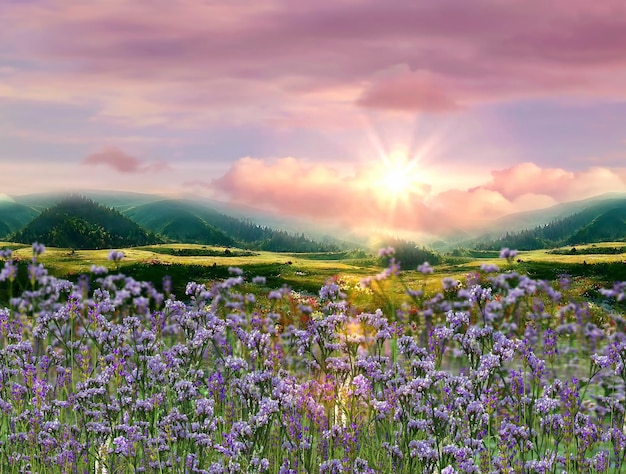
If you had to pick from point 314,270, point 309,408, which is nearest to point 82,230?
point 314,270

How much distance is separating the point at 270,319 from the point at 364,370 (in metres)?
3.79

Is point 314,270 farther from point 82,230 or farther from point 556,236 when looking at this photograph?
point 556,236

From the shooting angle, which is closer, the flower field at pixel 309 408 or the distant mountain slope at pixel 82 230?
the flower field at pixel 309 408

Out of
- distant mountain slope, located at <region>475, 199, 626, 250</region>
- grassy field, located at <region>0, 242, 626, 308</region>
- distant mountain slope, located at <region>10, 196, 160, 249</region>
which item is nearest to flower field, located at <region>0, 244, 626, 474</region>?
grassy field, located at <region>0, 242, 626, 308</region>

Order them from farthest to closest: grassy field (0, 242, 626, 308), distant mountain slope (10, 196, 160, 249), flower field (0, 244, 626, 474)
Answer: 1. distant mountain slope (10, 196, 160, 249)
2. grassy field (0, 242, 626, 308)
3. flower field (0, 244, 626, 474)

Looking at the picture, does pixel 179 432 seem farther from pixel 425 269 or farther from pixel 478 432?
pixel 425 269

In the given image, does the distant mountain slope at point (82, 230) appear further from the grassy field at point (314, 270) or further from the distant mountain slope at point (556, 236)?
the distant mountain slope at point (556, 236)

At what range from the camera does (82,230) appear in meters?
74.8

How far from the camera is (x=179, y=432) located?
723cm

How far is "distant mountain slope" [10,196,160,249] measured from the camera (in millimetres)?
72750

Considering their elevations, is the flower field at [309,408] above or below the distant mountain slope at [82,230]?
below

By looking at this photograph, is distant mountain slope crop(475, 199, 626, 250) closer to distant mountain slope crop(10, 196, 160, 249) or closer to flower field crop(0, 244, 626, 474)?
distant mountain slope crop(10, 196, 160, 249)

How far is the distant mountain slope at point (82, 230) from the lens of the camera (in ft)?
239

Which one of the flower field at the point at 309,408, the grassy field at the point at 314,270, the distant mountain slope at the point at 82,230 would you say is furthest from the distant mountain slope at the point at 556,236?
the flower field at the point at 309,408
